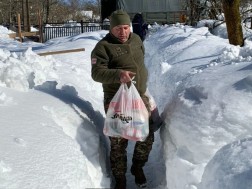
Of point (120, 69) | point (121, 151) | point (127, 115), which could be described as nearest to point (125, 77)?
point (120, 69)

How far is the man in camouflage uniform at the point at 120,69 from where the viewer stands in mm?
4035

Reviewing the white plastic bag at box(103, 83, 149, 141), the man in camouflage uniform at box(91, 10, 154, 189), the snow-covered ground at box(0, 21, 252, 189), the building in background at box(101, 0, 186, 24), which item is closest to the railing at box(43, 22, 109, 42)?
the building in background at box(101, 0, 186, 24)

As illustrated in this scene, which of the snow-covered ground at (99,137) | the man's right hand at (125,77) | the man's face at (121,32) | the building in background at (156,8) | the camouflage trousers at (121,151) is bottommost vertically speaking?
the camouflage trousers at (121,151)

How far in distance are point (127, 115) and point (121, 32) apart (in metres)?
0.80

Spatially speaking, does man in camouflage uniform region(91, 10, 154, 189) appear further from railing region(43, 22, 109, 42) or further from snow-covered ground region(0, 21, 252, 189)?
railing region(43, 22, 109, 42)

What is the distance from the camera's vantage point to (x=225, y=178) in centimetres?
251

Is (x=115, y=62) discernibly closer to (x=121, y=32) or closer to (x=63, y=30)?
(x=121, y=32)

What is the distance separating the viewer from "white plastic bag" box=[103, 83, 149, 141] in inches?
159

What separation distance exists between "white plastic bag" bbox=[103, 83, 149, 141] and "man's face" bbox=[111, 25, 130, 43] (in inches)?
18.2

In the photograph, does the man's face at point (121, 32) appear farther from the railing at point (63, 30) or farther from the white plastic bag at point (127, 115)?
the railing at point (63, 30)

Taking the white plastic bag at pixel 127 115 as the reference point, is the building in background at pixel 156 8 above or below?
above

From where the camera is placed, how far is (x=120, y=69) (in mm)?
4117

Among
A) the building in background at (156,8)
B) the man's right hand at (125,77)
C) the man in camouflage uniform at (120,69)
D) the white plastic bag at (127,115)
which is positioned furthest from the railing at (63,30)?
the man's right hand at (125,77)

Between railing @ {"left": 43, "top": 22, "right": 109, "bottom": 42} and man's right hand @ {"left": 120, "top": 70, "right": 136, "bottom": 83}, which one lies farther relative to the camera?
railing @ {"left": 43, "top": 22, "right": 109, "bottom": 42}
